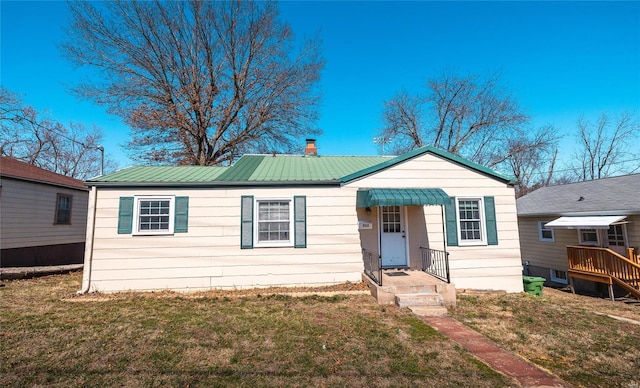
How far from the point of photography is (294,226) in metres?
8.55

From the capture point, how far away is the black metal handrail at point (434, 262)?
27.5ft

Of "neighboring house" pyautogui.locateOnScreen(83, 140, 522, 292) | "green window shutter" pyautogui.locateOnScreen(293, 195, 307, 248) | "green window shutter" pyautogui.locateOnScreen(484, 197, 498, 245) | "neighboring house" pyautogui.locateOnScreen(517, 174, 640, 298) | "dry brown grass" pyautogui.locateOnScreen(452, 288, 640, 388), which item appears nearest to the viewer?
"dry brown grass" pyautogui.locateOnScreen(452, 288, 640, 388)

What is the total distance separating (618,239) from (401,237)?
9064 millimetres

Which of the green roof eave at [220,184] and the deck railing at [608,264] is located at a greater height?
the green roof eave at [220,184]

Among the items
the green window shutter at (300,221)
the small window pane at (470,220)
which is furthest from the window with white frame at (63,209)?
the small window pane at (470,220)

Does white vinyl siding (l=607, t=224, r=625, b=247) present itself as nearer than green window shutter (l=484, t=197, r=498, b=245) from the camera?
No

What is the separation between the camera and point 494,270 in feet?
28.8

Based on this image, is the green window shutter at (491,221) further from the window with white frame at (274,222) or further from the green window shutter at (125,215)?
the green window shutter at (125,215)

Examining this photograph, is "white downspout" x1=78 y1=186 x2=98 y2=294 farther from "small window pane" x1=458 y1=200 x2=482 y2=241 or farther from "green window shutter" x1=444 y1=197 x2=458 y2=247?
"small window pane" x1=458 y1=200 x2=482 y2=241

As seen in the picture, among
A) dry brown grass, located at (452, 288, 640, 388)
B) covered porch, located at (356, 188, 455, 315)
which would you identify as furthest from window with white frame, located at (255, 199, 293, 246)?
dry brown grass, located at (452, 288, 640, 388)

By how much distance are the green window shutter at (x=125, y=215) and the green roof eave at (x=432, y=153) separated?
19.2ft

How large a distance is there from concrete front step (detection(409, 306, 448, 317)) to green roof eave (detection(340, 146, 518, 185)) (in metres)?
3.85

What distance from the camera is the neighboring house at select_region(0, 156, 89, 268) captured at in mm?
11031

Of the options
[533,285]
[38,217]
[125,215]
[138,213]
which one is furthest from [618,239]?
[38,217]
